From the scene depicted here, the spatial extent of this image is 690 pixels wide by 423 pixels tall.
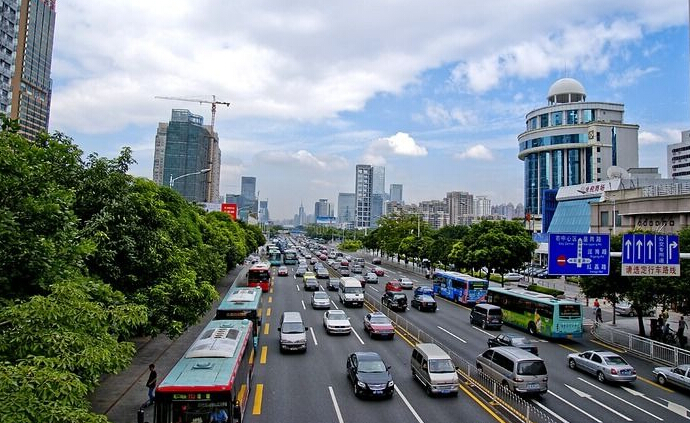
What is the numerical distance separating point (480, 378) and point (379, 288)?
33609 mm

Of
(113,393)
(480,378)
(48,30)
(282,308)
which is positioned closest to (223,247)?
(282,308)

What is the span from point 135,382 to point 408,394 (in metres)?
11.1

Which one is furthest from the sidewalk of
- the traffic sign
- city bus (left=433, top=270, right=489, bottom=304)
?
city bus (left=433, top=270, right=489, bottom=304)

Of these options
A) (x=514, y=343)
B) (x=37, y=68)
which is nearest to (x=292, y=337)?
(x=514, y=343)

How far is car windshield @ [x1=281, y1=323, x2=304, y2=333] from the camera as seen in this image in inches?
959

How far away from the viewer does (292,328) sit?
2458 centimetres

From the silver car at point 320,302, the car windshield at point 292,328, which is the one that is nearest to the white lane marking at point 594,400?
the car windshield at point 292,328

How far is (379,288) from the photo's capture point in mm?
53188

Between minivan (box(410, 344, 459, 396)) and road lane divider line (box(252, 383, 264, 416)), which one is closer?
road lane divider line (box(252, 383, 264, 416))

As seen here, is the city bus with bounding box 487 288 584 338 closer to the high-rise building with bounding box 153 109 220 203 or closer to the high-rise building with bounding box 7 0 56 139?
the high-rise building with bounding box 153 109 220 203

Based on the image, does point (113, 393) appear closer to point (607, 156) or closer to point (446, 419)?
point (446, 419)

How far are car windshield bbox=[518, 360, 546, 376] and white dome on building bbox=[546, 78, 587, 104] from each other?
119052 millimetres

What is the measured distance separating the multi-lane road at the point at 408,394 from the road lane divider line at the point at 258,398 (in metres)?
0.03

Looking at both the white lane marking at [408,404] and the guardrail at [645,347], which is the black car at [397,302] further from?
the white lane marking at [408,404]
